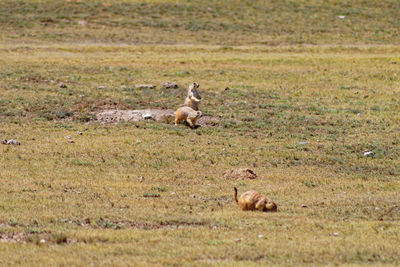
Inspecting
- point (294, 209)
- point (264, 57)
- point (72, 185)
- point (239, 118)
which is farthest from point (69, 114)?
point (264, 57)

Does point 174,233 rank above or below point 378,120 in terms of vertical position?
above

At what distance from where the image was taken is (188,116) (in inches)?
952

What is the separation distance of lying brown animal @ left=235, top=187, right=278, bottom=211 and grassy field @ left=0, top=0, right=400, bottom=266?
25 cm

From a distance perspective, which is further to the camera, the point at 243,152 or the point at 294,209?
the point at 243,152

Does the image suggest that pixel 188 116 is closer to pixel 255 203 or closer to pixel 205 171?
pixel 205 171

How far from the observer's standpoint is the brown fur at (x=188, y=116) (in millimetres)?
24048

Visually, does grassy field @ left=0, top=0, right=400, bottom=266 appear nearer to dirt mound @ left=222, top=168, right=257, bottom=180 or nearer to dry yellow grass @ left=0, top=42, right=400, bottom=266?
dry yellow grass @ left=0, top=42, right=400, bottom=266

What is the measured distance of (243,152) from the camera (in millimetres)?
20844

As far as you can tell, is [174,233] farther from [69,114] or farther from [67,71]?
[67,71]

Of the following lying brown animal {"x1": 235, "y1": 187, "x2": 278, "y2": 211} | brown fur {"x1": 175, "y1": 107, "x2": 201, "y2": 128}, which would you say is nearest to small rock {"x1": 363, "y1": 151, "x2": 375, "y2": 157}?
brown fur {"x1": 175, "y1": 107, "x2": 201, "y2": 128}

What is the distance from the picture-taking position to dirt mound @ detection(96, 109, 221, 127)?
2523 cm

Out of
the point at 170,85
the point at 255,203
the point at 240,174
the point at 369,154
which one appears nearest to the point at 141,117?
the point at 170,85

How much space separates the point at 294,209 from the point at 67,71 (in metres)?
24.2

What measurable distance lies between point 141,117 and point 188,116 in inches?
86.7
